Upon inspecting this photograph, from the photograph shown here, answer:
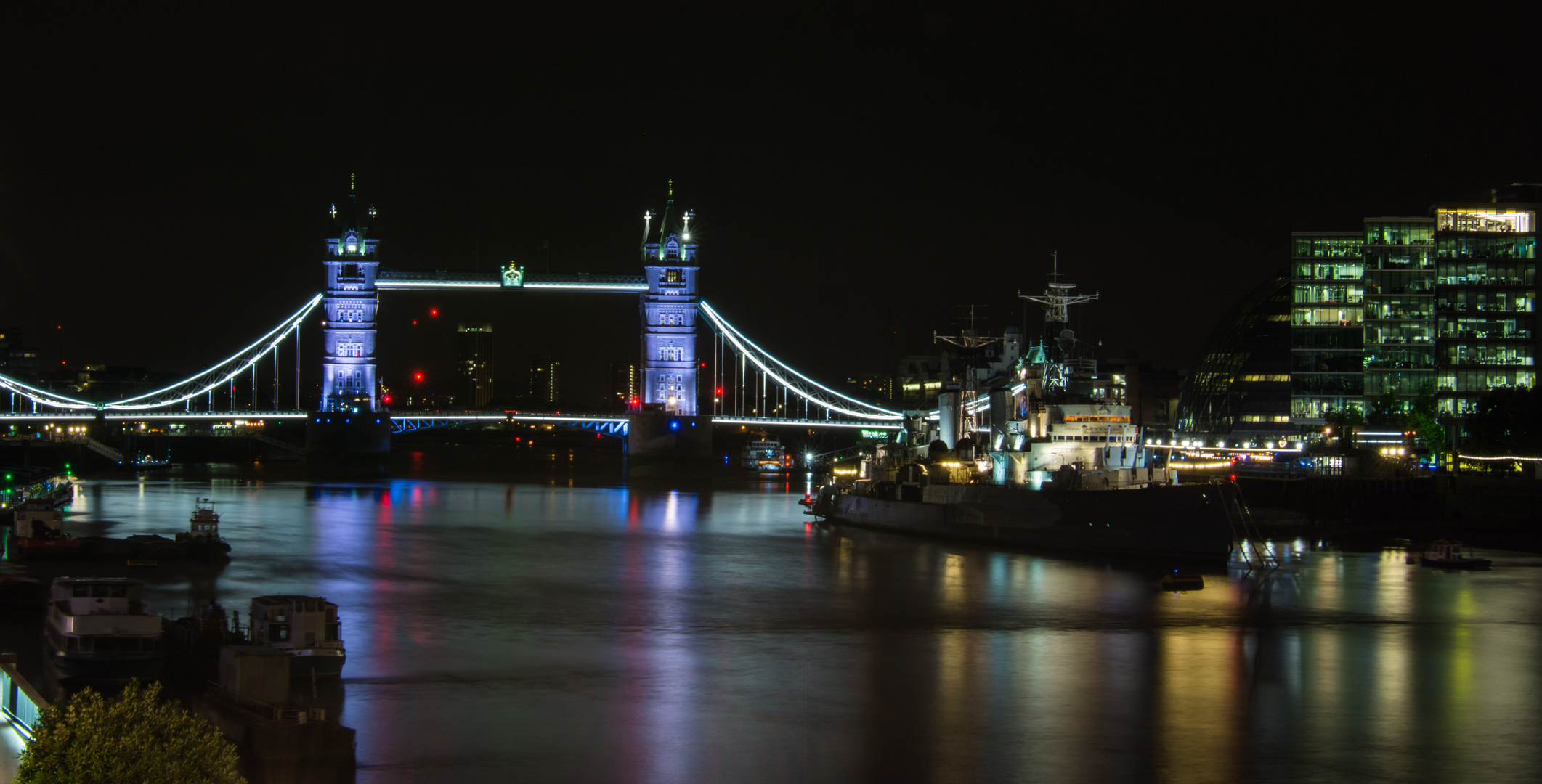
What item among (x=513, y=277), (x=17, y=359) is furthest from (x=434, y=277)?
(x=17, y=359)

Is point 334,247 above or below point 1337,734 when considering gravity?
above

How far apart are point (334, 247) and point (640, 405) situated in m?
18.9

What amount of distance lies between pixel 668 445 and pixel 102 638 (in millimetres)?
47621

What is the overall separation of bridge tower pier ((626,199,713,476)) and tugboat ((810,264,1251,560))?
2710 cm

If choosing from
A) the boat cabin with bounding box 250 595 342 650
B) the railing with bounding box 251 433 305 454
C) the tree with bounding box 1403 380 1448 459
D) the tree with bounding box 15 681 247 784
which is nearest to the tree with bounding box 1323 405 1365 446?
the tree with bounding box 1403 380 1448 459

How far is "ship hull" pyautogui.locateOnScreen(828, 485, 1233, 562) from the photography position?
24.4 m

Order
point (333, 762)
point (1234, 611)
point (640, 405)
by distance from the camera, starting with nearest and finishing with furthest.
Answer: point (333, 762) < point (1234, 611) < point (640, 405)

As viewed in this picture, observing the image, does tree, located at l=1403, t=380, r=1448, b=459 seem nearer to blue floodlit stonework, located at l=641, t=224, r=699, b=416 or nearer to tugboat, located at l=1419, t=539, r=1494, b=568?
tugboat, located at l=1419, t=539, r=1494, b=568

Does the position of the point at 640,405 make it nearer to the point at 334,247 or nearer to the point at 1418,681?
the point at 334,247

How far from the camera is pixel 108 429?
75.4 meters

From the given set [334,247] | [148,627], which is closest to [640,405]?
[334,247]

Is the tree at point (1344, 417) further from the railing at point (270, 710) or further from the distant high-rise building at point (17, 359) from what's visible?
the distant high-rise building at point (17, 359)

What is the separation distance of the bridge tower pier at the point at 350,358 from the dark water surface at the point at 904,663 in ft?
118

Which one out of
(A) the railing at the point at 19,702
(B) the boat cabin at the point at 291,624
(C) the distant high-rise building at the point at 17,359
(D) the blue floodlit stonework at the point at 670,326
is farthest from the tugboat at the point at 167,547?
(C) the distant high-rise building at the point at 17,359
